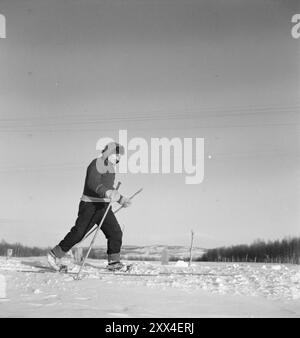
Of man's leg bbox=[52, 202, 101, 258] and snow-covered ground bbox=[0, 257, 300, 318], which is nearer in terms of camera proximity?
snow-covered ground bbox=[0, 257, 300, 318]

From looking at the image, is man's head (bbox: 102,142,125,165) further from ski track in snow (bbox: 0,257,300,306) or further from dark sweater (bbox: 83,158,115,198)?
ski track in snow (bbox: 0,257,300,306)

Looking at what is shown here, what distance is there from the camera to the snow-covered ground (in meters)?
2.98

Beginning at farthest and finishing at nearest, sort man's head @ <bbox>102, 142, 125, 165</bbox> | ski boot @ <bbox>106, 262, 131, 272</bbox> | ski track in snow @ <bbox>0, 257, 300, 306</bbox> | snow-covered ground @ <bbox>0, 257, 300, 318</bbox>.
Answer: ski boot @ <bbox>106, 262, 131, 272</bbox>, man's head @ <bbox>102, 142, 125, 165</bbox>, ski track in snow @ <bbox>0, 257, 300, 306</bbox>, snow-covered ground @ <bbox>0, 257, 300, 318</bbox>

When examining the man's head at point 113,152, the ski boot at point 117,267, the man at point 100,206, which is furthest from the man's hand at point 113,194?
the ski boot at point 117,267

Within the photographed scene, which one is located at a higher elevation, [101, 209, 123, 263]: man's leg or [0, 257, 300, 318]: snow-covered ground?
[101, 209, 123, 263]: man's leg

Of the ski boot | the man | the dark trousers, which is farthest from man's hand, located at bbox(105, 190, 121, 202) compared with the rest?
the ski boot

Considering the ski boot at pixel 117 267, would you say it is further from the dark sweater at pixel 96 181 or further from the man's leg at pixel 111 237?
the dark sweater at pixel 96 181

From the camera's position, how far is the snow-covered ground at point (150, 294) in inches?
117

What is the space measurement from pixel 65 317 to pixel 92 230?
9.19ft
